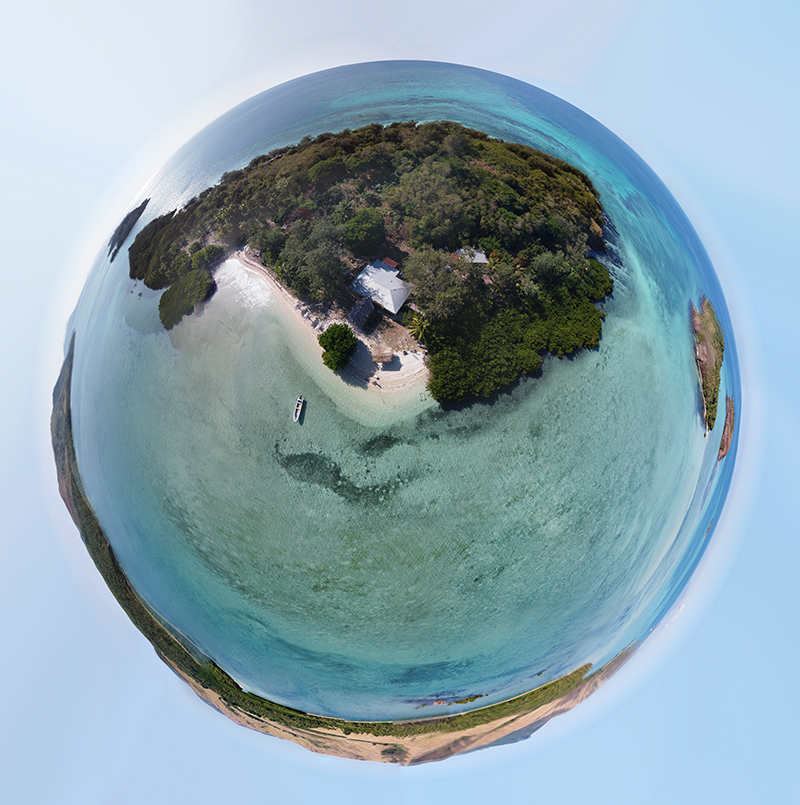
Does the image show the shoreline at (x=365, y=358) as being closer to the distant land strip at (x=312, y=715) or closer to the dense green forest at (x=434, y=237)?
the dense green forest at (x=434, y=237)

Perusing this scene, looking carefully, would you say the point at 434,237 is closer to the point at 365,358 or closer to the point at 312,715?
the point at 365,358

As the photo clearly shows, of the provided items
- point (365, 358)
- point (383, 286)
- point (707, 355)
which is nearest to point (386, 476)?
point (365, 358)

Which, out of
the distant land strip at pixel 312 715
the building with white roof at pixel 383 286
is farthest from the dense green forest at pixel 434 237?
the distant land strip at pixel 312 715

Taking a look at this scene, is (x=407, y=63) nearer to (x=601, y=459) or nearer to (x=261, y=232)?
(x=261, y=232)

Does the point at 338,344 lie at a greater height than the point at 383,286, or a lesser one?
lesser

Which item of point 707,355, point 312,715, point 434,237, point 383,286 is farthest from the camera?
point 312,715

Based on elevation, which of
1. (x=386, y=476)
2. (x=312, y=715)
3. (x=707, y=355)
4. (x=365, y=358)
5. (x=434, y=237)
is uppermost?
(x=707, y=355)
